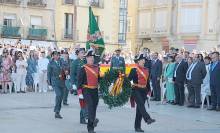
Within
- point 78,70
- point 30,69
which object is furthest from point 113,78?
point 30,69

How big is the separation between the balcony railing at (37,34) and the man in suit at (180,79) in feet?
88.0

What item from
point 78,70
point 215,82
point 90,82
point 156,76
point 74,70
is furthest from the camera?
point 156,76

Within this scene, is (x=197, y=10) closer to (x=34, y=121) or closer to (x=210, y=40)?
(x=210, y=40)

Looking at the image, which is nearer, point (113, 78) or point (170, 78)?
point (113, 78)

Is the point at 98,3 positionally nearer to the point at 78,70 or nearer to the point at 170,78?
the point at 170,78

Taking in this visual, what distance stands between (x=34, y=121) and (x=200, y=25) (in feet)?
139

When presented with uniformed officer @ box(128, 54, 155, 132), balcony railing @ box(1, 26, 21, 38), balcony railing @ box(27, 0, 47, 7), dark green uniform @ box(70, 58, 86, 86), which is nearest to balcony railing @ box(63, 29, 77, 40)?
balcony railing @ box(27, 0, 47, 7)

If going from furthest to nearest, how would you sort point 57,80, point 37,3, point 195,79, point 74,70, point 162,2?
point 162,2 < point 37,3 < point 195,79 < point 74,70 < point 57,80

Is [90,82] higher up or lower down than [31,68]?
higher up

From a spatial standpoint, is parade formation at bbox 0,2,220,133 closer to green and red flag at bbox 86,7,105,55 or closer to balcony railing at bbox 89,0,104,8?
green and red flag at bbox 86,7,105,55

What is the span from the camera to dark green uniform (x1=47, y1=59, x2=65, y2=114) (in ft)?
51.7

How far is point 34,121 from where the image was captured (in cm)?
1523

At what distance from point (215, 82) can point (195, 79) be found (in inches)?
38.0

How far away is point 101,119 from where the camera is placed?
637 inches
